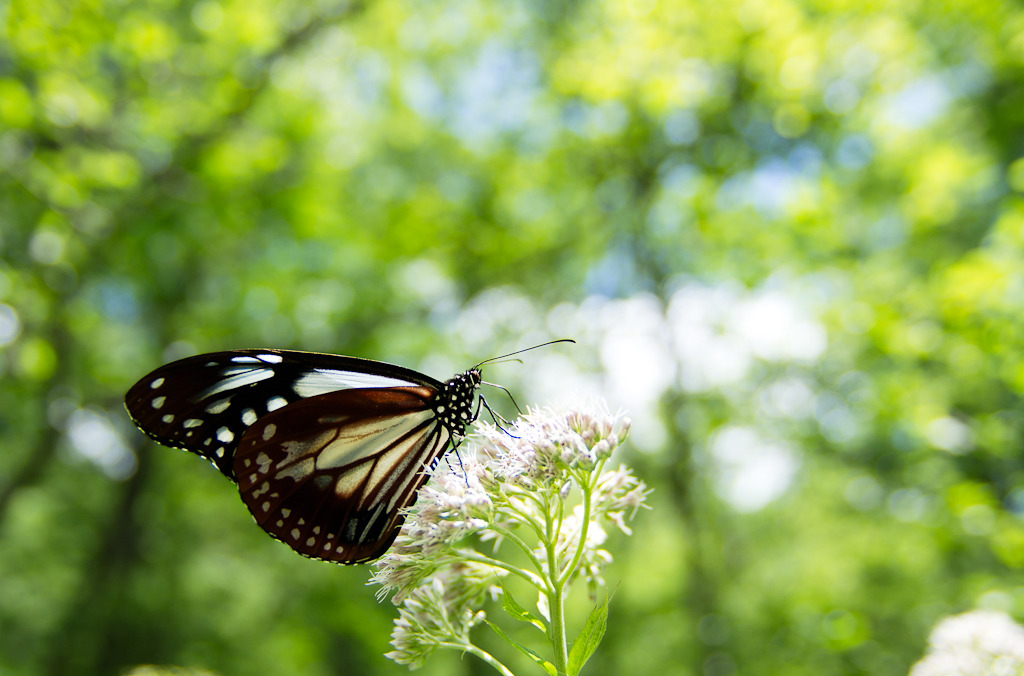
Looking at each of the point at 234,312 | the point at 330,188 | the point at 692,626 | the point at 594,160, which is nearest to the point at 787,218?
the point at 594,160

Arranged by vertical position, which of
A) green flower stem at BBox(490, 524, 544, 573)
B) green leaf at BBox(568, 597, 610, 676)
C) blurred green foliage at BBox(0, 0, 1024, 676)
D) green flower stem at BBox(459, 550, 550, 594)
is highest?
blurred green foliage at BBox(0, 0, 1024, 676)

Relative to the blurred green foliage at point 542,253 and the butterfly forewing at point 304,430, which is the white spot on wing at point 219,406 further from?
the blurred green foliage at point 542,253

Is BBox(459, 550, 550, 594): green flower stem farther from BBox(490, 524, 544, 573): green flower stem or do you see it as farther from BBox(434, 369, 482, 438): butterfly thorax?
BBox(434, 369, 482, 438): butterfly thorax

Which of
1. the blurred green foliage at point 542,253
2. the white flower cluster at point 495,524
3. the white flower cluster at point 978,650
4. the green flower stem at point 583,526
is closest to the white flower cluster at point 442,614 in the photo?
the white flower cluster at point 495,524

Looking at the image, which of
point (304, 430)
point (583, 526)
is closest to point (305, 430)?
point (304, 430)

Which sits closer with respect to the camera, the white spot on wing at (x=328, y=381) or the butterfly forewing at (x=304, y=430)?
the butterfly forewing at (x=304, y=430)

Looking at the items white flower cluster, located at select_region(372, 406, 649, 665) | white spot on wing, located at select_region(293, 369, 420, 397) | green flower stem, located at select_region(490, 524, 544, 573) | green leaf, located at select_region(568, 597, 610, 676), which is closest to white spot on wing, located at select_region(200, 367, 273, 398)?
white spot on wing, located at select_region(293, 369, 420, 397)

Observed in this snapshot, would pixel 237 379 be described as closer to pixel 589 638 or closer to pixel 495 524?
pixel 495 524

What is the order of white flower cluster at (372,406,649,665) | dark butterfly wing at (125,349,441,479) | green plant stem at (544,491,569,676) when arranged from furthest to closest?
dark butterfly wing at (125,349,441,479) < white flower cluster at (372,406,649,665) < green plant stem at (544,491,569,676)
